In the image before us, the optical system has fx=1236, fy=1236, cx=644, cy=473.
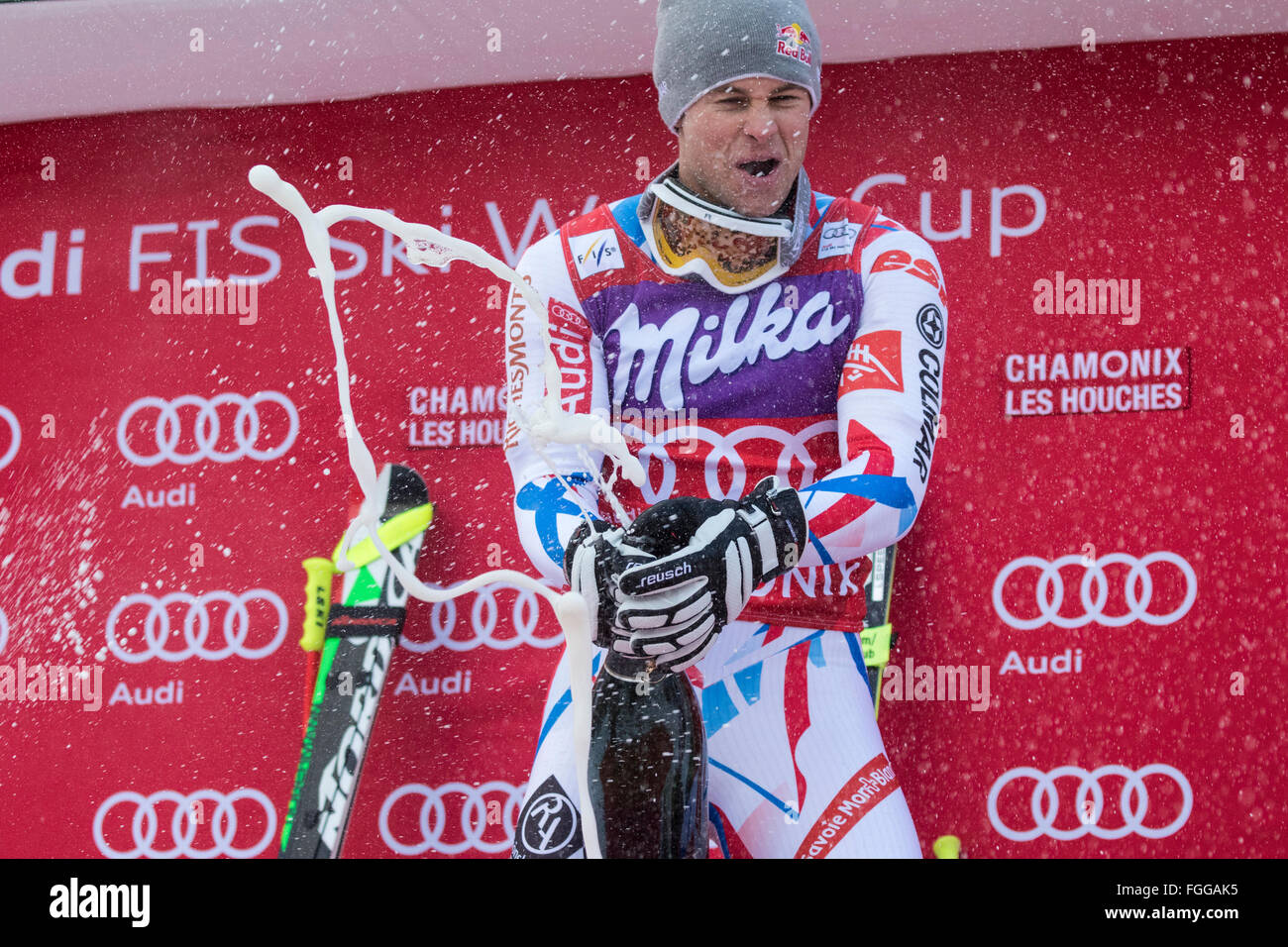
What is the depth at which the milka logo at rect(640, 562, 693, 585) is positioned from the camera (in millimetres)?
1134

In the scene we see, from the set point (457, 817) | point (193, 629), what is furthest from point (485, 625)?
point (193, 629)

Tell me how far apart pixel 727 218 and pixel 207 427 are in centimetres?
132

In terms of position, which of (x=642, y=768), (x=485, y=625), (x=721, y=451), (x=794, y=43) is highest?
(x=794, y=43)

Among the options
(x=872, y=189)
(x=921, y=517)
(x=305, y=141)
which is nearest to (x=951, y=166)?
(x=872, y=189)

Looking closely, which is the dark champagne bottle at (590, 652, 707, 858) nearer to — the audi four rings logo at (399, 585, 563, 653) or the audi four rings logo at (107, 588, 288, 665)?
the audi four rings logo at (399, 585, 563, 653)

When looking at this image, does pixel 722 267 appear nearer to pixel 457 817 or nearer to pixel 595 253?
pixel 595 253

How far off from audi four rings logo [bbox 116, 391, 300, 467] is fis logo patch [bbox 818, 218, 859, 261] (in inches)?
48.5

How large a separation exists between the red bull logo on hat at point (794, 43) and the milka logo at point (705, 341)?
0.26 m

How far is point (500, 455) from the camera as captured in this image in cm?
223

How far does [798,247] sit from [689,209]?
0.42 ft

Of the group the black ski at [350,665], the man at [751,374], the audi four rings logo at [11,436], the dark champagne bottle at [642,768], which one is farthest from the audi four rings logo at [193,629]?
the dark champagne bottle at [642,768]

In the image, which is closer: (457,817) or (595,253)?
(595,253)

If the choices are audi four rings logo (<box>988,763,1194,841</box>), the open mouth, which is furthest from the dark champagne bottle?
audi four rings logo (<box>988,763,1194,841</box>)

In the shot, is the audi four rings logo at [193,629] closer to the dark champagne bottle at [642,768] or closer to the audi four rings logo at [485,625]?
the audi four rings logo at [485,625]
